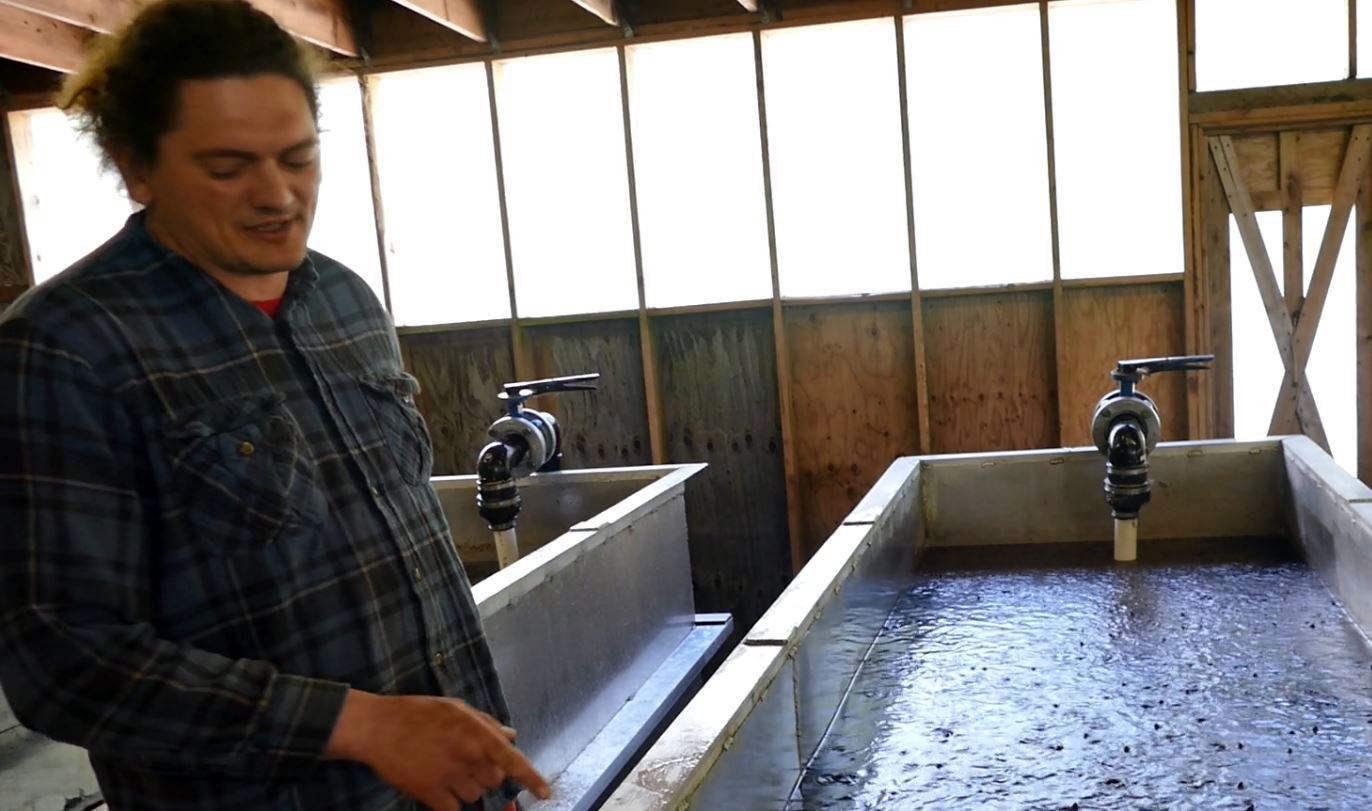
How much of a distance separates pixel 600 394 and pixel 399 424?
3.80 m

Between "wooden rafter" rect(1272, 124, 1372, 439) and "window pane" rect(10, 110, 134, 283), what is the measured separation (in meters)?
4.66

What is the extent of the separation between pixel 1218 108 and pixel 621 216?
89.3 inches

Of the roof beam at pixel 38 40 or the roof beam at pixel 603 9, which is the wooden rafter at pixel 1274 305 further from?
the roof beam at pixel 38 40

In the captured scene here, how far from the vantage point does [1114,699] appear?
179cm

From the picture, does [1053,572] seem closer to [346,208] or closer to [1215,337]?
[1215,337]

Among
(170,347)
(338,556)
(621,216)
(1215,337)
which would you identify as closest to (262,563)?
(338,556)

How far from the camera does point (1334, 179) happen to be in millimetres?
4172

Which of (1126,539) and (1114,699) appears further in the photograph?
(1126,539)

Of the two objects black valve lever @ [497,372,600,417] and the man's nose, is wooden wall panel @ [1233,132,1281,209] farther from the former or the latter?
the man's nose

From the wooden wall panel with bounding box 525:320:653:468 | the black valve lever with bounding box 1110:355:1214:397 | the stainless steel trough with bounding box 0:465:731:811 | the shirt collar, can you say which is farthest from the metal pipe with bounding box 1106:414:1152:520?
the wooden wall panel with bounding box 525:320:653:468

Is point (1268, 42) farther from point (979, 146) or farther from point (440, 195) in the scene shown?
point (440, 195)

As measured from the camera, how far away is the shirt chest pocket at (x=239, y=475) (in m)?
0.88

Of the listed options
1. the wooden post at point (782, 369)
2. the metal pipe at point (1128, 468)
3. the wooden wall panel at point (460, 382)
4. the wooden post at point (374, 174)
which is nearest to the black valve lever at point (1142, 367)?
the metal pipe at point (1128, 468)

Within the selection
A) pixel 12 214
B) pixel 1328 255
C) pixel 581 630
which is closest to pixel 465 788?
pixel 581 630
